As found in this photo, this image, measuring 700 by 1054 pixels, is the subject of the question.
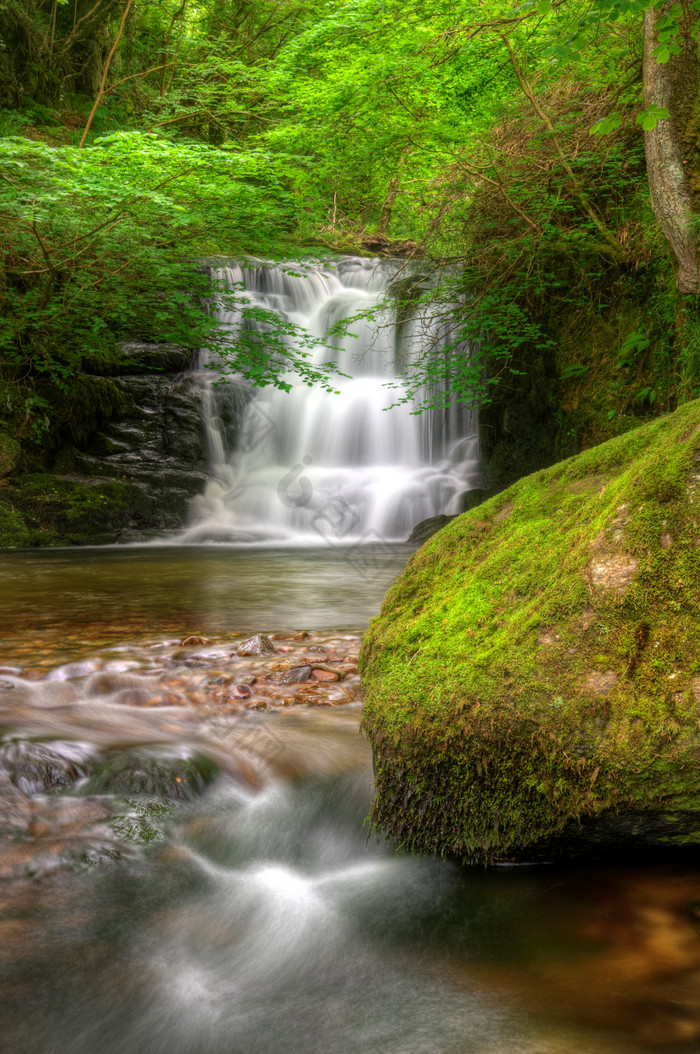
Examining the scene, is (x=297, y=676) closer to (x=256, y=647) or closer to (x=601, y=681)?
(x=256, y=647)

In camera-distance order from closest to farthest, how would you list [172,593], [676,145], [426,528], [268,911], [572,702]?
[572,702] < [268,911] < [676,145] < [172,593] < [426,528]

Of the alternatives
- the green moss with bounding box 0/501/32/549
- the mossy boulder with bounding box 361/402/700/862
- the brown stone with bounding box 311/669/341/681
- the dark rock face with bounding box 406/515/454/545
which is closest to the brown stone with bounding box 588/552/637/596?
the mossy boulder with bounding box 361/402/700/862

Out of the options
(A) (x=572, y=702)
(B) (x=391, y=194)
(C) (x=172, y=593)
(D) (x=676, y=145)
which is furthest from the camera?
(B) (x=391, y=194)

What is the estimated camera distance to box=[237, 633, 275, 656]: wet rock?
173 inches

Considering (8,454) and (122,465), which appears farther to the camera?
(122,465)

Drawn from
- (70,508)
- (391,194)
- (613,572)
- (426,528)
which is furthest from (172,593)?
(391,194)

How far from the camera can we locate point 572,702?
7.03ft

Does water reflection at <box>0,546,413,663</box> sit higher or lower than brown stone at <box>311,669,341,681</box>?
higher

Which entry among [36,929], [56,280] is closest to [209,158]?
[56,280]

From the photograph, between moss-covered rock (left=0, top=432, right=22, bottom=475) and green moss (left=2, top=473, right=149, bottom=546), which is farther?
moss-covered rock (left=0, top=432, right=22, bottom=475)

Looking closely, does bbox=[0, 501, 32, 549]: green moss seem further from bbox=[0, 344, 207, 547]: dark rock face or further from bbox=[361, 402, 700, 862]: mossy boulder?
bbox=[361, 402, 700, 862]: mossy boulder

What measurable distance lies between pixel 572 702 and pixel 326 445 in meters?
12.0

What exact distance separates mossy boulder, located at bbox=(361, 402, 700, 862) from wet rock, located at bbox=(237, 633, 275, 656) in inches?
71.0

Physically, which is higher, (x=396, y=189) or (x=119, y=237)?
(x=396, y=189)
